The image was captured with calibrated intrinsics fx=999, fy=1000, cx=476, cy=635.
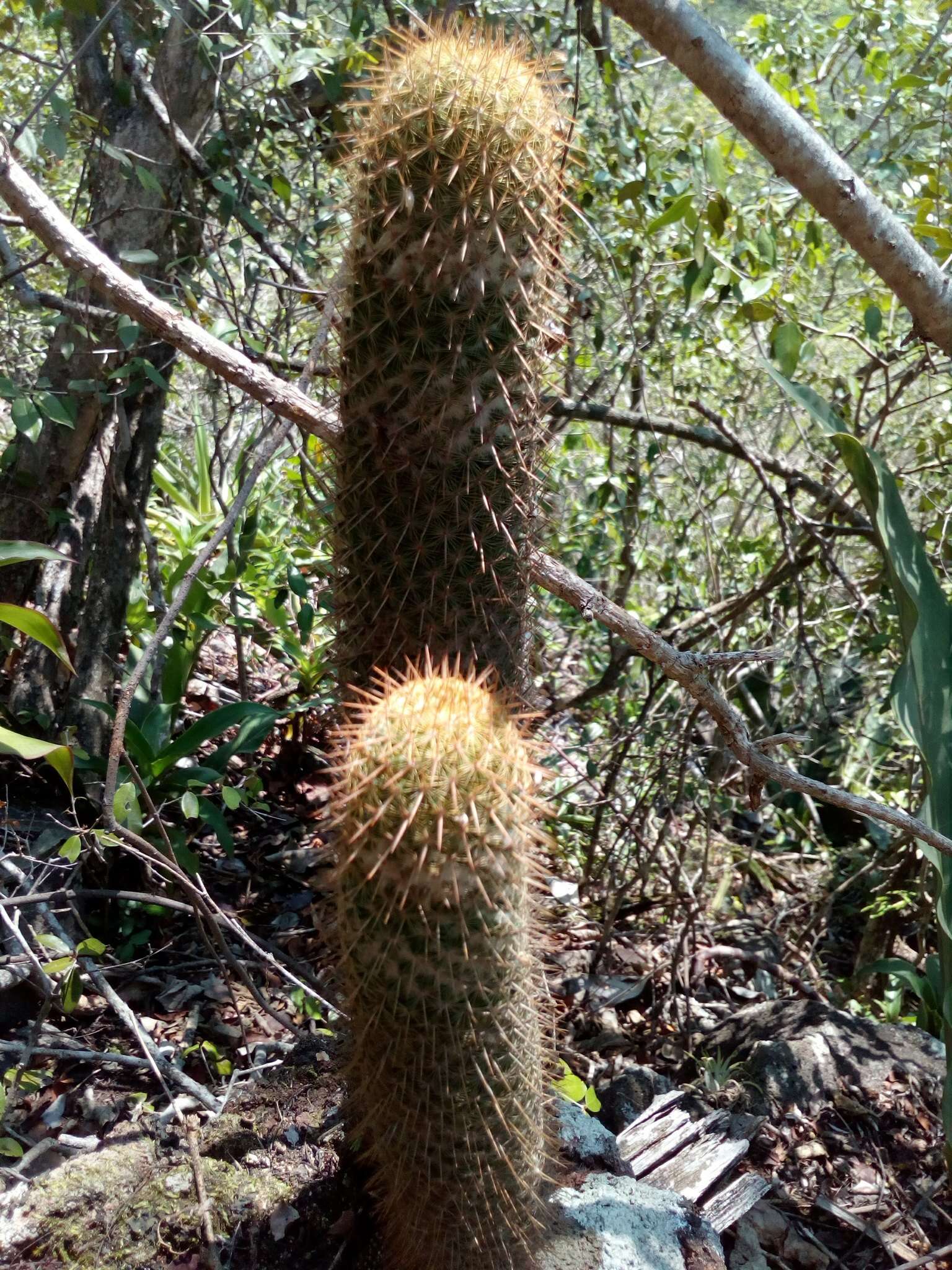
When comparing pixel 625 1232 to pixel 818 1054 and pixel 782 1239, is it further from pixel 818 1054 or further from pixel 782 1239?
pixel 818 1054

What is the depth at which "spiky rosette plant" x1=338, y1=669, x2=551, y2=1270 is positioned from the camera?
125cm

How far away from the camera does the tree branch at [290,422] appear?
1753 millimetres

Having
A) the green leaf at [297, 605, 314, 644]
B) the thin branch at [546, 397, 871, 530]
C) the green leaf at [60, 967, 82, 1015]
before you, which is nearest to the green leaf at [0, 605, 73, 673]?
the green leaf at [60, 967, 82, 1015]

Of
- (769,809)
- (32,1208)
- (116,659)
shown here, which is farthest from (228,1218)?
(769,809)

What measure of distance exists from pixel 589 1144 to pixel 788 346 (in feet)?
6.33

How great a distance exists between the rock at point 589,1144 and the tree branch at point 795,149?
1.79 m

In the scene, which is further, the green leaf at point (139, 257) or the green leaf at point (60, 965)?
the green leaf at point (139, 257)

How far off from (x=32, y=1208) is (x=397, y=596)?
1.40 m

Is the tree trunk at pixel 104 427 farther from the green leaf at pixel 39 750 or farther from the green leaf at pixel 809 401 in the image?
the green leaf at pixel 809 401

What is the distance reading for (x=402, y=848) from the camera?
126 cm

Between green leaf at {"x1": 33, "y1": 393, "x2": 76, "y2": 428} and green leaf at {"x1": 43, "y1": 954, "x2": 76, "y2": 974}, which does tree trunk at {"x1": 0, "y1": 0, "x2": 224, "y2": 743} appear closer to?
green leaf at {"x1": 33, "y1": 393, "x2": 76, "y2": 428}

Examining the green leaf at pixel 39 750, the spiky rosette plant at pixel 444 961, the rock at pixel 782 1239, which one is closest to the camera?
the spiky rosette plant at pixel 444 961

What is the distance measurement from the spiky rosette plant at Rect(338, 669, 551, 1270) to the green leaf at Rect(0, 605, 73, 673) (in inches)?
27.9

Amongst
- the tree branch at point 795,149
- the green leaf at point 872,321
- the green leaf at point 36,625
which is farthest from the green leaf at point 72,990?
the green leaf at point 872,321
